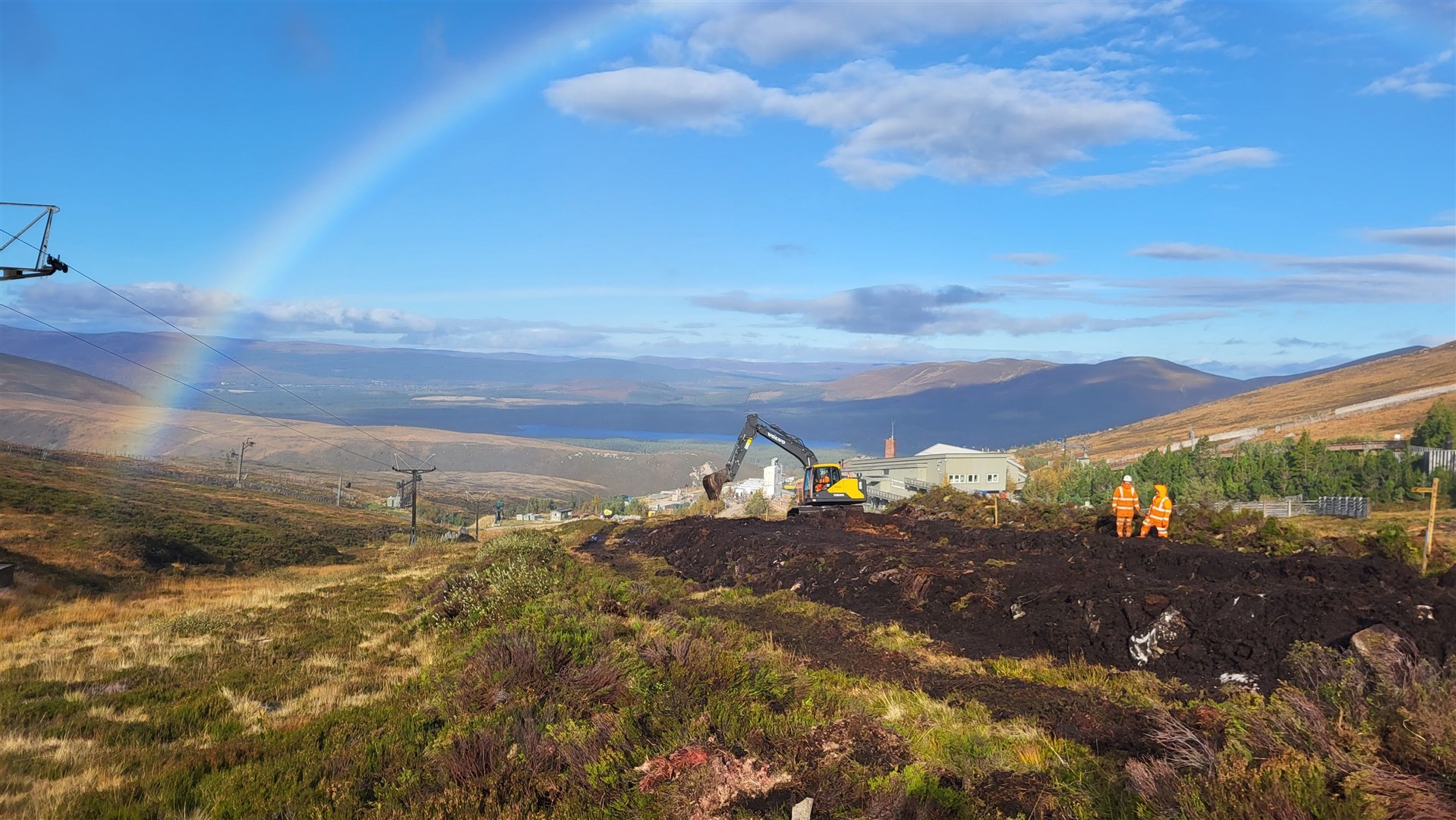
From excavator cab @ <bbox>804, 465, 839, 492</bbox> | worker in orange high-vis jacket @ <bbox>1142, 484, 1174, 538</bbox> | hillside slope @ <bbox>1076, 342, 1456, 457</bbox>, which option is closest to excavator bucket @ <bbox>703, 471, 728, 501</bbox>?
excavator cab @ <bbox>804, 465, 839, 492</bbox>

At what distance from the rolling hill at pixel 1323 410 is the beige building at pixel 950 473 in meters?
27.6

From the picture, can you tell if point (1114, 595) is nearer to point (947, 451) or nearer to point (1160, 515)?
point (1160, 515)

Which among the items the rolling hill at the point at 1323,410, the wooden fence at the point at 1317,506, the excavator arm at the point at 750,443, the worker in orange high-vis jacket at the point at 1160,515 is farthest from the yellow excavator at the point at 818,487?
the rolling hill at the point at 1323,410

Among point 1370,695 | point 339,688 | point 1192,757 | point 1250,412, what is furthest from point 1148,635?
point 1250,412

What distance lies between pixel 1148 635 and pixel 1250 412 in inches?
6551

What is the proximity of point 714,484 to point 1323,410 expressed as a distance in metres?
126

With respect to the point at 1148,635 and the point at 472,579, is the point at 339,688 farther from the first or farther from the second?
the point at 1148,635

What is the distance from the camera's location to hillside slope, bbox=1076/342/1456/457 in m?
102

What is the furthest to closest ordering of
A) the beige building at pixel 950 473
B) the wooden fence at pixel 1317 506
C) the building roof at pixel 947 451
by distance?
the building roof at pixel 947 451
the beige building at pixel 950 473
the wooden fence at pixel 1317 506

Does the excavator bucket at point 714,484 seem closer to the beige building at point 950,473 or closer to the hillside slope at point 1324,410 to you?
the beige building at point 950,473

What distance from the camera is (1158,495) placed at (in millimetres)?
22625

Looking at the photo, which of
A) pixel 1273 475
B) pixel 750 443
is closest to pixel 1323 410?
pixel 1273 475

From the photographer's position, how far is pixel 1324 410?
125m

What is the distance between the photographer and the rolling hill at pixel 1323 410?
334 feet
